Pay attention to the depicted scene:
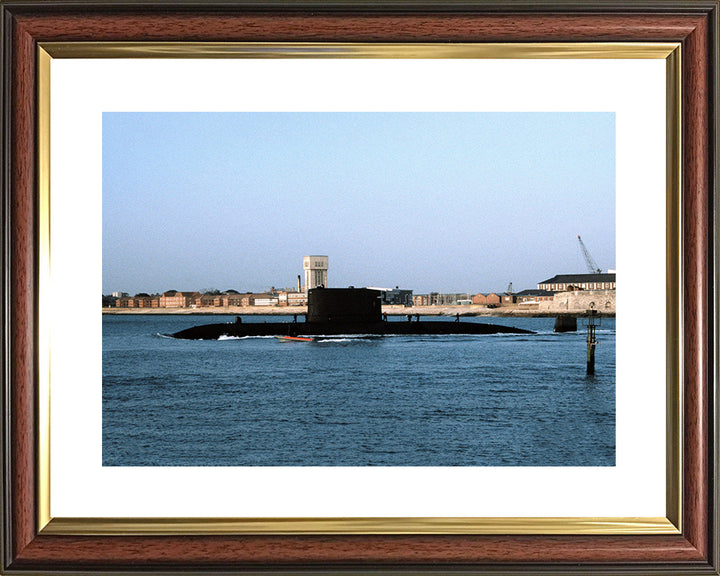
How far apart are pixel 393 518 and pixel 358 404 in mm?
19913

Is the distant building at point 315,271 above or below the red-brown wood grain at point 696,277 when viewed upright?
above

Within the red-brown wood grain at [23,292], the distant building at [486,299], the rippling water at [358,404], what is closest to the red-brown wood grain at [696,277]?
the red-brown wood grain at [23,292]

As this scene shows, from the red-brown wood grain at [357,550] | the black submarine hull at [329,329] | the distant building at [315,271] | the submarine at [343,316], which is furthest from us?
the distant building at [315,271]

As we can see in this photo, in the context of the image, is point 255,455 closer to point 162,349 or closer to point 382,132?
point 162,349

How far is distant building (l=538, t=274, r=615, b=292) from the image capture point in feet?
126

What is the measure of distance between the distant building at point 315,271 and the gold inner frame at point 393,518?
30.2 metres

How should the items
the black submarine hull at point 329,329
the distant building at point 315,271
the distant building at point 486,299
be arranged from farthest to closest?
the distant building at point 486,299, the distant building at point 315,271, the black submarine hull at point 329,329

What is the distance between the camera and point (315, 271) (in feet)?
113

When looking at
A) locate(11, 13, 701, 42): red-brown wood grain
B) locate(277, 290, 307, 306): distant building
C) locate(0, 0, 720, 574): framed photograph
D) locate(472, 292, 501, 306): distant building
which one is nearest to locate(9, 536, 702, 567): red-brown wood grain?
locate(0, 0, 720, 574): framed photograph

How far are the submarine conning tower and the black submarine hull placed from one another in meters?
0.26

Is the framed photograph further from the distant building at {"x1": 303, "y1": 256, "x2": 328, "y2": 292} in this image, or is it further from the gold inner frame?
the distant building at {"x1": 303, "y1": 256, "x2": 328, "y2": 292}

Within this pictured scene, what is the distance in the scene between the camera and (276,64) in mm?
1417

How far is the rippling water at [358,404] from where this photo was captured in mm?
15227

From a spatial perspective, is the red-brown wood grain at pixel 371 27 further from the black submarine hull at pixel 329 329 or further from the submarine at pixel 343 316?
the black submarine hull at pixel 329 329
